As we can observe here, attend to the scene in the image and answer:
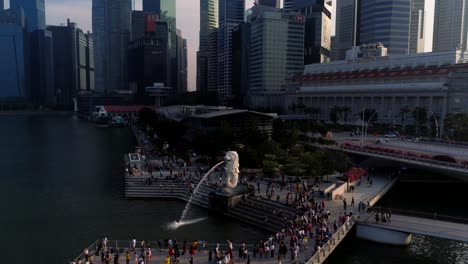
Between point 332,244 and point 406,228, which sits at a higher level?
point 406,228

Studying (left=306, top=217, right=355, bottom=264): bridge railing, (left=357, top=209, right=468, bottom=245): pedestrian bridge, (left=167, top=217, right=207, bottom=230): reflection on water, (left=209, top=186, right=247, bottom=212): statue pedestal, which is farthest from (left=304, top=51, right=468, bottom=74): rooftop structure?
(left=167, top=217, right=207, bottom=230): reflection on water

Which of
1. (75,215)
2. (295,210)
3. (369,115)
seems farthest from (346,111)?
(75,215)

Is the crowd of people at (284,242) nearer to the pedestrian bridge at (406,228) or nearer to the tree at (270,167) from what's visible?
the pedestrian bridge at (406,228)

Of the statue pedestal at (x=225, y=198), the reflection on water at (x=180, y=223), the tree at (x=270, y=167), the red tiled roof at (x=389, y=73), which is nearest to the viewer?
the reflection on water at (x=180, y=223)

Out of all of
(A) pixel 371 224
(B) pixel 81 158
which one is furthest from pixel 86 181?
(A) pixel 371 224

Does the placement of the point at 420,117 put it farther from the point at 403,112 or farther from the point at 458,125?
the point at 458,125

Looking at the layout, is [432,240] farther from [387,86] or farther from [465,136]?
[387,86]

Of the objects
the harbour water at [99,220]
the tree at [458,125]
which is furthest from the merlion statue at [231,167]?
the tree at [458,125]
